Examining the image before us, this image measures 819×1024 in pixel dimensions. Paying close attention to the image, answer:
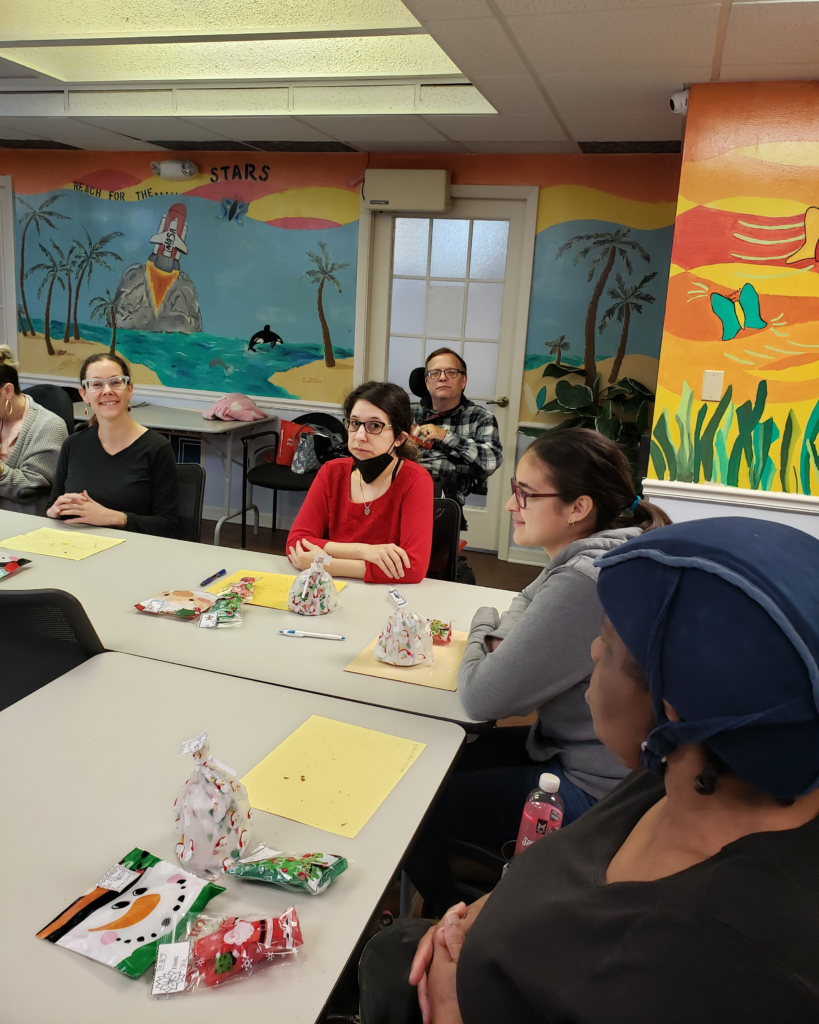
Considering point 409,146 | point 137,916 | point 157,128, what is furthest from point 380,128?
point 137,916

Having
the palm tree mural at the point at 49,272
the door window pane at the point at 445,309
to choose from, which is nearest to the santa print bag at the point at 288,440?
the door window pane at the point at 445,309

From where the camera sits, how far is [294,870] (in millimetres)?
1006

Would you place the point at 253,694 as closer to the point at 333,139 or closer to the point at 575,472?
the point at 575,472

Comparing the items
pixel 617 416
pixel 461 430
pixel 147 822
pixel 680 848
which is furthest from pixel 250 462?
pixel 680 848

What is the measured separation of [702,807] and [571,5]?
8.10 feet

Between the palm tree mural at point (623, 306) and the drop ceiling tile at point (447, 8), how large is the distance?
2.35m

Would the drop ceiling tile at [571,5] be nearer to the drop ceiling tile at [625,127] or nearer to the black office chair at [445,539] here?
the drop ceiling tile at [625,127]

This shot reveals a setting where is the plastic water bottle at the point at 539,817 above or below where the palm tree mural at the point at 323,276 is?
below

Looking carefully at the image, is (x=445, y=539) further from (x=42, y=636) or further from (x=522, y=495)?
(x=42, y=636)

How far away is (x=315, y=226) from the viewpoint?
16.5ft

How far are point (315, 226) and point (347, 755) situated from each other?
4402 mm

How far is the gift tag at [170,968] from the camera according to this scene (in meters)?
0.85

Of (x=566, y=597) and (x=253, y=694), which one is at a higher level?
(x=566, y=597)

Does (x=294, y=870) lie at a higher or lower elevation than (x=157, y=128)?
lower
